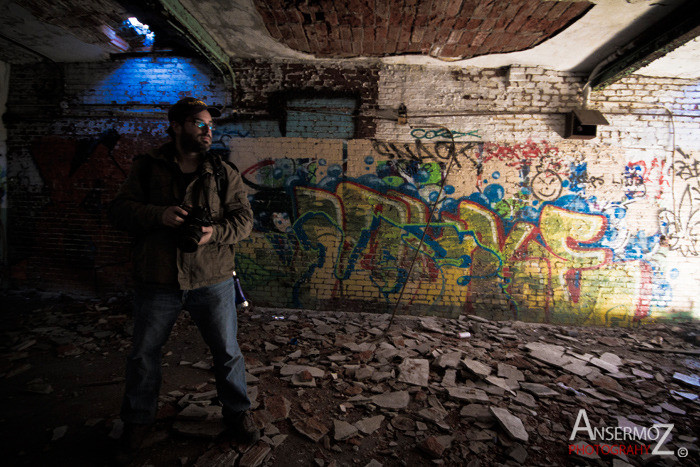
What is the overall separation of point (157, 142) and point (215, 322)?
4.09 metres

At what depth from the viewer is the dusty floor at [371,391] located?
199 centimetres

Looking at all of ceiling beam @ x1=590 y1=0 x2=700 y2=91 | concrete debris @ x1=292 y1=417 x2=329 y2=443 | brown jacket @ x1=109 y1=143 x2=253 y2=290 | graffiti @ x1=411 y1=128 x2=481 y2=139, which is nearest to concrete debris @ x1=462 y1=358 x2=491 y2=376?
concrete debris @ x1=292 y1=417 x2=329 y2=443

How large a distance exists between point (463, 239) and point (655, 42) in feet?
10.2

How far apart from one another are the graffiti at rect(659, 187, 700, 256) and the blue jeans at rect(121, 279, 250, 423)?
5916mm

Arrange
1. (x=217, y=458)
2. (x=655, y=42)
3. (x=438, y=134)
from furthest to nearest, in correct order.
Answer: (x=438, y=134) < (x=655, y=42) < (x=217, y=458)

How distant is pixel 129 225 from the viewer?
5.53 ft

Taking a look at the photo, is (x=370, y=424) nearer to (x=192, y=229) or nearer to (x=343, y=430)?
(x=343, y=430)

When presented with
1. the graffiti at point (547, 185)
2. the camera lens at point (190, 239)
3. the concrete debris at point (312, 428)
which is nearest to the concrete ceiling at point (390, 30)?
the graffiti at point (547, 185)

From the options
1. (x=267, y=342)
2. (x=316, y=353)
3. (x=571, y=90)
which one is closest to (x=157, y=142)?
(x=267, y=342)

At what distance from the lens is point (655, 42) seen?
337 centimetres

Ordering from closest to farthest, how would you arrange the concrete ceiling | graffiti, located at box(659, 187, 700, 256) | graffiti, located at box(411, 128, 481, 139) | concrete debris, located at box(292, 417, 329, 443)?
concrete debris, located at box(292, 417, 329, 443), the concrete ceiling, graffiti, located at box(659, 187, 700, 256), graffiti, located at box(411, 128, 481, 139)

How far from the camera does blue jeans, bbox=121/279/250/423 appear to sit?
170 cm

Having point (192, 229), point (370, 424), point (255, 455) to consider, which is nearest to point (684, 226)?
point (370, 424)

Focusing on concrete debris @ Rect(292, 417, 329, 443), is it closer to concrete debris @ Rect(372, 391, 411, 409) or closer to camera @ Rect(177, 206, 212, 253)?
concrete debris @ Rect(372, 391, 411, 409)
